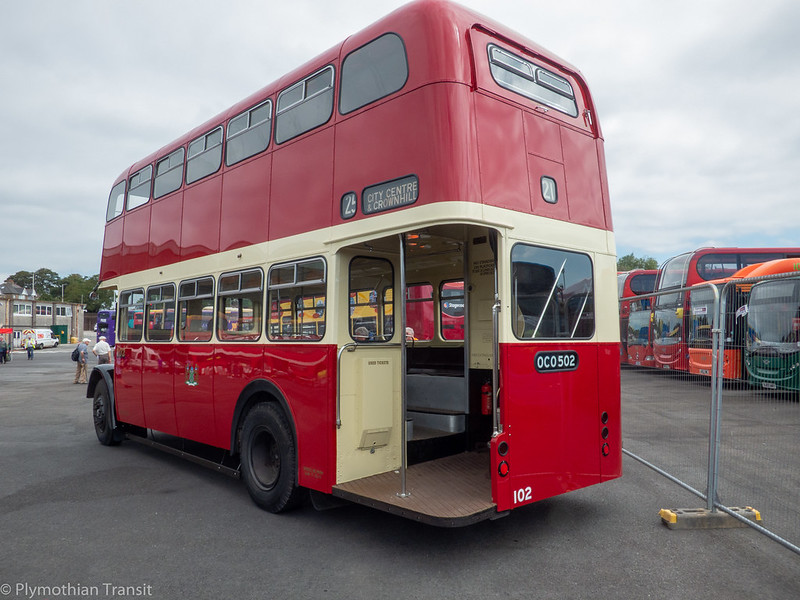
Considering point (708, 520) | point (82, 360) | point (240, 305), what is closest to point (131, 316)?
point (240, 305)

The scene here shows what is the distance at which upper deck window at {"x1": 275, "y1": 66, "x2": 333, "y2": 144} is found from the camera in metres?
5.55

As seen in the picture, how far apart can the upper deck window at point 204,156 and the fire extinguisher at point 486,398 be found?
4130mm

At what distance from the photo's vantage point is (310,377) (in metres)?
5.32

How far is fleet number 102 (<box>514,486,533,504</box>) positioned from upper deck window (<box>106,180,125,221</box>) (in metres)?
8.08

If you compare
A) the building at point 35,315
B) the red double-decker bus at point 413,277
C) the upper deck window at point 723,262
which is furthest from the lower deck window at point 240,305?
the building at point 35,315

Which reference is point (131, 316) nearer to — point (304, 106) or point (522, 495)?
point (304, 106)

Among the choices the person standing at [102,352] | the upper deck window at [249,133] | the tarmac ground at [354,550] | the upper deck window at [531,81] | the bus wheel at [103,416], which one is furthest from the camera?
the person standing at [102,352]

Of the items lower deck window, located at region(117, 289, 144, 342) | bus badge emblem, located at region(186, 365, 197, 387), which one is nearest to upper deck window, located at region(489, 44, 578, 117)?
bus badge emblem, located at region(186, 365, 197, 387)

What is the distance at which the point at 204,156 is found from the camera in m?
7.39

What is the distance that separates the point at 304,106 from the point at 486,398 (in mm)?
3571

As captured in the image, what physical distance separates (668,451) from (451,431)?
13.5 ft

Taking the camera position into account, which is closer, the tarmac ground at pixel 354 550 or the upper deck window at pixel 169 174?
the tarmac ground at pixel 354 550

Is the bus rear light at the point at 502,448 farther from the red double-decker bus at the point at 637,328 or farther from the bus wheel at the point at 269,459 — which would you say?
the red double-decker bus at the point at 637,328

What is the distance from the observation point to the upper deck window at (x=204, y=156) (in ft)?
23.5
